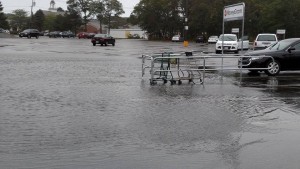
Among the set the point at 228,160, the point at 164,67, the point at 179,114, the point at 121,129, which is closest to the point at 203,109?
the point at 179,114

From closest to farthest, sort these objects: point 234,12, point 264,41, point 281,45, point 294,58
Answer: point 294,58 → point 281,45 → point 234,12 → point 264,41

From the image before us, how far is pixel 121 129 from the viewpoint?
770cm

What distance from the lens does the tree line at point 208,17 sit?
74000mm

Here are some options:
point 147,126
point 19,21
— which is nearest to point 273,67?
point 147,126

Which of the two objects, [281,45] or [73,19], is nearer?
[281,45]

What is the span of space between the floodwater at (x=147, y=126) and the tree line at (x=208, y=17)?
6393 cm

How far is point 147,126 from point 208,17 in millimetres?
82663

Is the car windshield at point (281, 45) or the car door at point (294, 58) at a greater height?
the car windshield at point (281, 45)

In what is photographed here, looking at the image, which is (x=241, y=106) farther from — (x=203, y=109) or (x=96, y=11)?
(x=96, y=11)

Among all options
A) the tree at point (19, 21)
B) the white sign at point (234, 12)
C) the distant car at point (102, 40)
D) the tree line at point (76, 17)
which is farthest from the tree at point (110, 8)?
the white sign at point (234, 12)

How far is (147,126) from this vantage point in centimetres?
795

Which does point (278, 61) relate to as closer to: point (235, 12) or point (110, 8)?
point (235, 12)

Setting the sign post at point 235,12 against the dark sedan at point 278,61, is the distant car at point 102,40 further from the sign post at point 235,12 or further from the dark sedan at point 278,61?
the dark sedan at point 278,61

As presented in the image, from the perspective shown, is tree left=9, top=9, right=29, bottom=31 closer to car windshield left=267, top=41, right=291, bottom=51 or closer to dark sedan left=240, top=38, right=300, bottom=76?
car windshield left=267, top=41, right=291, bottom=51
